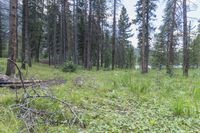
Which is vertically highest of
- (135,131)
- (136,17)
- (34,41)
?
(136,17)

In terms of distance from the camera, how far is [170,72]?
16.3m

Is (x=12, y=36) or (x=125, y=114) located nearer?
(x=125, y=114)

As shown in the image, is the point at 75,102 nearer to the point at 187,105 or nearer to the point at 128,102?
the point at 128,102

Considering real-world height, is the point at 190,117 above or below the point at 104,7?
below

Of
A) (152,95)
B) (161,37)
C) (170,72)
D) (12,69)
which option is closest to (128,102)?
(152,95)

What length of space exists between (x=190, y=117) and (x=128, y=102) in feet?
5.44

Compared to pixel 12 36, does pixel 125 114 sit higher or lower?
lower

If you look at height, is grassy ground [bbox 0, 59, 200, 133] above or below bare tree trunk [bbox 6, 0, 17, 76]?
below

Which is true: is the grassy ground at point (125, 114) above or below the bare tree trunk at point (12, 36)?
below

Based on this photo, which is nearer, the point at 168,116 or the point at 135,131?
the point at 135,131

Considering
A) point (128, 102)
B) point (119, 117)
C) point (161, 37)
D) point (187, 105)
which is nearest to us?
point (119, 117)

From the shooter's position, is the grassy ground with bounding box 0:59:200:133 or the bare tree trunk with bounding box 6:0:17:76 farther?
the bare tree trunk with bounding box 6:0:17:76

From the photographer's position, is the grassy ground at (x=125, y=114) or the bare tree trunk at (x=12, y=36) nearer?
the grassy ground at (x=125, y=114)

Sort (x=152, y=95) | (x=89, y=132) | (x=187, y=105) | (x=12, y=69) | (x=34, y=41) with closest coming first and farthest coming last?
(x=89, y=132) < (x=187, y=105) < (x=152, y=95) < (x=12, y=69) < (x=34, y=41)
